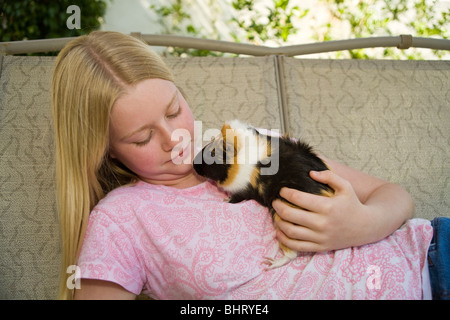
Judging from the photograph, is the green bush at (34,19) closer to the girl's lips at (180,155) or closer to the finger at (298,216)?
the girl's lips at (180,155)

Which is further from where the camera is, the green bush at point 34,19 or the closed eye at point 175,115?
the green bush at point 34,19

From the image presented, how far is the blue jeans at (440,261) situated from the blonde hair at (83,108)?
0.85m

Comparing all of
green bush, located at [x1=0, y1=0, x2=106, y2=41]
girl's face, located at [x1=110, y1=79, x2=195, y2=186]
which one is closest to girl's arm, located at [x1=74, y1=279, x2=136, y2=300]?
girl's face, located at [x1=110, y1=79, x2=195, y2=186]

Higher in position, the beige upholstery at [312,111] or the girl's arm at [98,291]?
the beige upholstery at [312,111]

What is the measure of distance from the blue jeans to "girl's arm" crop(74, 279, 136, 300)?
0.76 m

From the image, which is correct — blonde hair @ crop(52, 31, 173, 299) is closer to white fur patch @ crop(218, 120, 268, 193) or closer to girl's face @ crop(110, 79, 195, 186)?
girl's face @ crop(110, 79, 195, 186)

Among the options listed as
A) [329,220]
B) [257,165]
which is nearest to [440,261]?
[329,220]

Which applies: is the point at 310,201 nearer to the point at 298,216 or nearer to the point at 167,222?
the point at 298,216

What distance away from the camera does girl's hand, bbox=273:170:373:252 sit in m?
0.93

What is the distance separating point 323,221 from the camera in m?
0.94

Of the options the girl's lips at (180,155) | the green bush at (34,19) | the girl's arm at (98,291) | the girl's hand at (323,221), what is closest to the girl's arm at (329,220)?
the girl's hand at (323,221)

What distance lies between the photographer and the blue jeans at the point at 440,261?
2.93 feet
